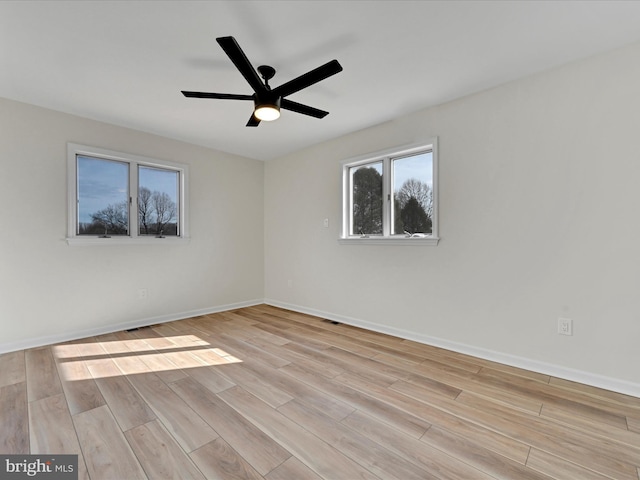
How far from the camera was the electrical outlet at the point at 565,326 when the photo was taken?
229cm

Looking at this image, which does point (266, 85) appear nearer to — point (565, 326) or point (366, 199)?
point (366, 199)

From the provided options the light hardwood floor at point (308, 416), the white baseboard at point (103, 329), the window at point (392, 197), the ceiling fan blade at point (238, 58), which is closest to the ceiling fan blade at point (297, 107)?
the ceiling fan blade at point (238, 58)

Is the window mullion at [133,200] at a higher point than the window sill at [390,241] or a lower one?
higher

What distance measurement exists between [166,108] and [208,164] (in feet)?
4.29

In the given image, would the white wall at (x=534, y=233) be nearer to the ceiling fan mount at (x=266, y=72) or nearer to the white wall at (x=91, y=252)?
the ceiling fan mount at (x=266, y=72)

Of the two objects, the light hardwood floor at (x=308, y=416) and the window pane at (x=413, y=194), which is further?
the window pane at (x=413, y=194)

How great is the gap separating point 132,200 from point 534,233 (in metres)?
4.36

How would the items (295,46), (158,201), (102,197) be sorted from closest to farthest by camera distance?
1. (295,46)
2. (102,197)
3. (158,201)

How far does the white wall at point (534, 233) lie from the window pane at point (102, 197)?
3.11 m

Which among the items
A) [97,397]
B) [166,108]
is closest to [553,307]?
[97,397]

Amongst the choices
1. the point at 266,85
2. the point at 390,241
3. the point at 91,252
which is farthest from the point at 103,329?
the point at 390,241

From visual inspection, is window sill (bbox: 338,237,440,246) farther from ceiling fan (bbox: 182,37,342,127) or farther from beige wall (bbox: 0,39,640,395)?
ceiling fan (bbox: 182,37,342,127)

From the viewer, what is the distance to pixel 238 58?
5.88 ft

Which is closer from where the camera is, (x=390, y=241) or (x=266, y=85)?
(x=266, y=85)
